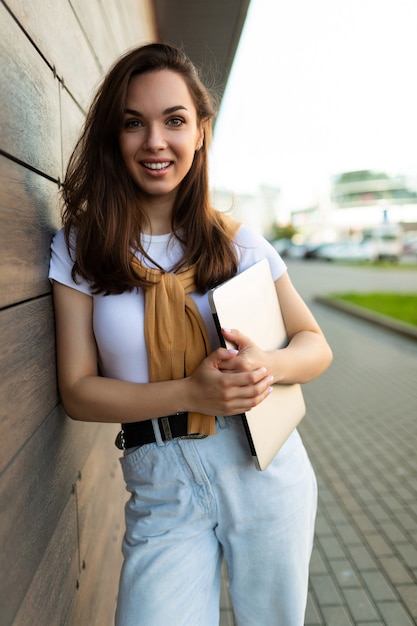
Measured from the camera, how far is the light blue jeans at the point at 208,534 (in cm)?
143

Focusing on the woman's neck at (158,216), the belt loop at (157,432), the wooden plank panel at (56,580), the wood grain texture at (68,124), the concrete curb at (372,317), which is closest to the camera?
the wooden plank panel at (56,580)

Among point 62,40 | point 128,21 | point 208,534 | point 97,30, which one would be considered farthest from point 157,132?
point 128,21

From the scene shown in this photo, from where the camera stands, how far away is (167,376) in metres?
1.48

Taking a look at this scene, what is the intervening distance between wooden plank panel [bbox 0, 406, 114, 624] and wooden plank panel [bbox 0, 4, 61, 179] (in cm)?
58

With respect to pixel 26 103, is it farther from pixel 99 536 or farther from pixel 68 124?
pixel 99 536

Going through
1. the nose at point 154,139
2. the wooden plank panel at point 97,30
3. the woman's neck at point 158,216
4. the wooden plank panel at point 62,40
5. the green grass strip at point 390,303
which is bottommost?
the green grass strip at point 390,303

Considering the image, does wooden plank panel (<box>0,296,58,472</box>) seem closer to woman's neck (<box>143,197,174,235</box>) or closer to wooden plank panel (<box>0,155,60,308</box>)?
wooden plank panel (<box>0,155,60,308</box>)

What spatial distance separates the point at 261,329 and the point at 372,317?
33.4 ft

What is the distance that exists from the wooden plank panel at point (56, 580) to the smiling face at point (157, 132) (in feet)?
3.04

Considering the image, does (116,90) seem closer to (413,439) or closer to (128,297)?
(128,297)

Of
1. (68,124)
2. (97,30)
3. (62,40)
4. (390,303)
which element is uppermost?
(97,30)

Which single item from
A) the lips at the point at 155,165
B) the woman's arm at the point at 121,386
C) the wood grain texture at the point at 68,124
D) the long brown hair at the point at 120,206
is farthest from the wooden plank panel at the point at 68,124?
the woman's arm at the point at 121,386

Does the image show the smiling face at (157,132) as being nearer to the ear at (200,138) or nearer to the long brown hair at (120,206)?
the long brown hair at (120,206)

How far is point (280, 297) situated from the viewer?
67.2 inches
